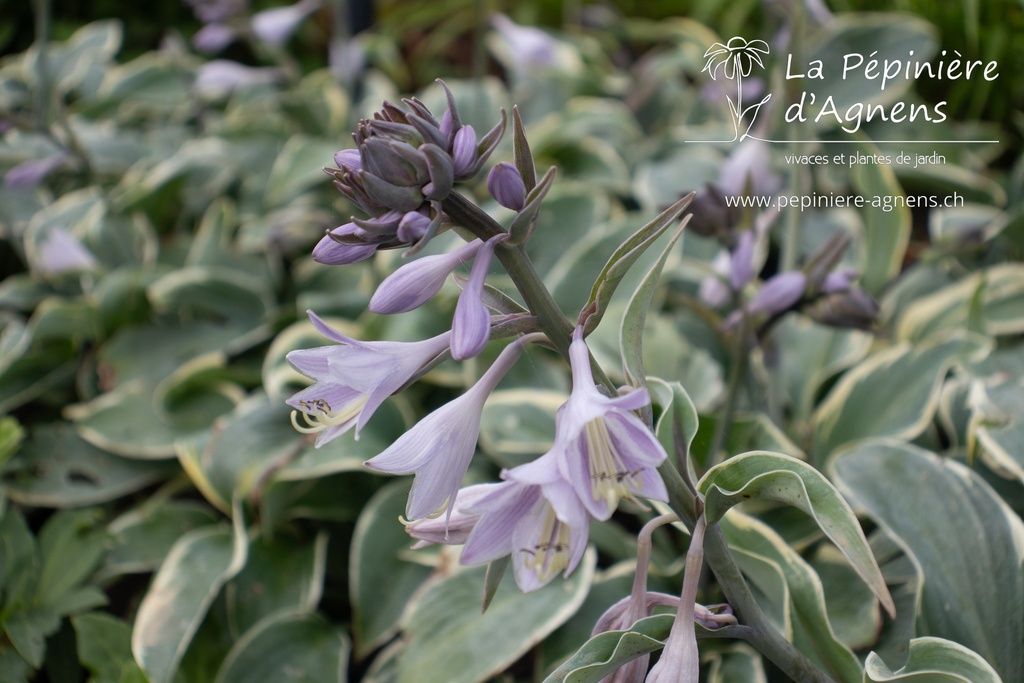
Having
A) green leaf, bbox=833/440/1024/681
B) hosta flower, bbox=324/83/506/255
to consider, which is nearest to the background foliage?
green leaf, bbox=833/440/1024/681

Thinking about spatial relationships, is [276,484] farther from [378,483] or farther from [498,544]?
[498,544]

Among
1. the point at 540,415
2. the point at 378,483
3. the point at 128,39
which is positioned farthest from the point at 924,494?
the point at 128,39

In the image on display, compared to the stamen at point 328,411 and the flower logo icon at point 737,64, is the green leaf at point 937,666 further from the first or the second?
the flower logo icon at point 737,64

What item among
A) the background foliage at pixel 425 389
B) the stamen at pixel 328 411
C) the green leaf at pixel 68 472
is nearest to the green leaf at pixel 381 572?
the background foliage at pixel 425 389

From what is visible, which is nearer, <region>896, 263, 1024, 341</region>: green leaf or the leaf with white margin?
the leaf with white margin

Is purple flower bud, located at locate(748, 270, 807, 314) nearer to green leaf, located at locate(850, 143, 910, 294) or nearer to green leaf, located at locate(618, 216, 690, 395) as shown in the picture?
green leaf, located at locate(618, 216, 690, 395)

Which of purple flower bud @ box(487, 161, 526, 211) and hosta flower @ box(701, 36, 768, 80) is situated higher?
purple flower bud @ box(487, 161, 526, 211)
